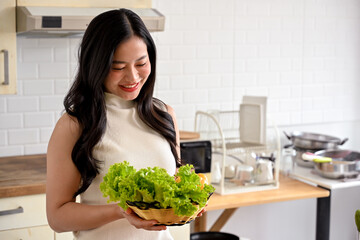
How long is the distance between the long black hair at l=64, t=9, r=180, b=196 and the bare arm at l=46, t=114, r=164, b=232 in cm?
2

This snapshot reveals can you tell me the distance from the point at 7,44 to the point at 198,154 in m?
1.24

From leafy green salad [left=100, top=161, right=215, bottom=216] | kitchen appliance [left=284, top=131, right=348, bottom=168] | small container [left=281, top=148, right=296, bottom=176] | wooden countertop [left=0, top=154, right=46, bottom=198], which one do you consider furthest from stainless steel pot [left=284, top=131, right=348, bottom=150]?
leafy green salad [left=100, top=161, right=215, bottom=216]

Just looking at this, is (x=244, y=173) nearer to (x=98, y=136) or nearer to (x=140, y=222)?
(x=98, y=136)

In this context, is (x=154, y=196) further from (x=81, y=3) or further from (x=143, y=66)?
(x=81, y=3)

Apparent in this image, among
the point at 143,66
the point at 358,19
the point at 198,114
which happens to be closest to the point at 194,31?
the point at 198,114

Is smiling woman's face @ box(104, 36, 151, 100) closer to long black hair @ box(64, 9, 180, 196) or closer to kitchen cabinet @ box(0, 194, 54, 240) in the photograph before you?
long black hair @ box(64, 9, 180, 196)

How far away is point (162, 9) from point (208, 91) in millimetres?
672

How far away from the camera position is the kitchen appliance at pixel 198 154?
3.18 meters

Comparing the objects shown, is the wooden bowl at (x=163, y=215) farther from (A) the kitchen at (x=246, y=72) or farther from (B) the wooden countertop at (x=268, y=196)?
(A) the kitchen at (x=246, y=72)

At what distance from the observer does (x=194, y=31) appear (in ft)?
12.4

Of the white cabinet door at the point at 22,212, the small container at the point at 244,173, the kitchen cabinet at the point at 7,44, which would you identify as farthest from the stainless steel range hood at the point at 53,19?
the small container at the point at 244,173

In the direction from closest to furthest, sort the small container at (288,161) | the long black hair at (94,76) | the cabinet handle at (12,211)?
1. the long black hair at (94,76)
2. the cabinet handle at (12,211)
3. the small container at (288,161)

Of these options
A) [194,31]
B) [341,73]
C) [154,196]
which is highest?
[194,31]

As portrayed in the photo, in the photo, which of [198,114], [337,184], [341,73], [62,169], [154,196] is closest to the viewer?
[154,196]
